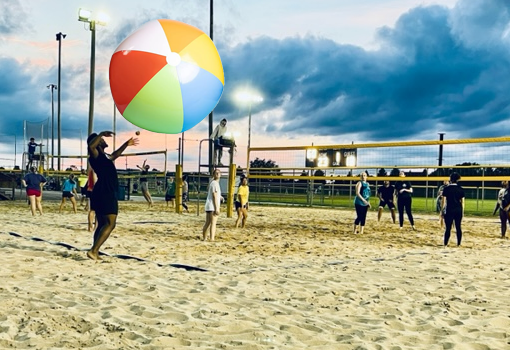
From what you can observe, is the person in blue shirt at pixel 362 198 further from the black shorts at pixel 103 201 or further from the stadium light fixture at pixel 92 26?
the stadium light fixture at pixel 92 26

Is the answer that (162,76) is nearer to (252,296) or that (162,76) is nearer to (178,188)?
(252,296)

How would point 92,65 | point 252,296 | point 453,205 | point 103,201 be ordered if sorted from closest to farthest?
point 252,296 → point 103,201 → point 453,205 → point 92,65

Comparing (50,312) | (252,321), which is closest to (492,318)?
(252,321)

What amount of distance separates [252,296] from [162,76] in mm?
2668

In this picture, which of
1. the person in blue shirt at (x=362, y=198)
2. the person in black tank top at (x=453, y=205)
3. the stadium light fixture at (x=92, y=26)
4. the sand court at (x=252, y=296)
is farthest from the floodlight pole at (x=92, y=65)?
the person in black tank top at (x=453, y=205)

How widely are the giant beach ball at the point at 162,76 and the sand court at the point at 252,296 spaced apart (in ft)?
5.73

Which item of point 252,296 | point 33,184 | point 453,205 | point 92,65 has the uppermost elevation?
point 92,65

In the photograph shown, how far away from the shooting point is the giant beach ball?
578 cm

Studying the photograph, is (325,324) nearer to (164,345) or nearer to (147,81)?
(164,345)

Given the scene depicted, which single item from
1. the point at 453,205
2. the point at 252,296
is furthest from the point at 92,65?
the point at 252,296

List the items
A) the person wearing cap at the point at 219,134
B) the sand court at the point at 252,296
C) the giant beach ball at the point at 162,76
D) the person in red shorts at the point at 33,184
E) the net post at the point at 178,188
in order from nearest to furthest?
the sand court at the point at 252,296, the giant beach ball at the point at 162,76, the person in red shorts at the point at 33,184, the person wearing cap at the point at 219,134, the net post at the point at 178,188

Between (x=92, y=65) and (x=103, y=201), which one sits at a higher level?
(x=92, y=65)

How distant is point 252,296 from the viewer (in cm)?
461

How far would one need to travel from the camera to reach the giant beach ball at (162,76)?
5777 mm
